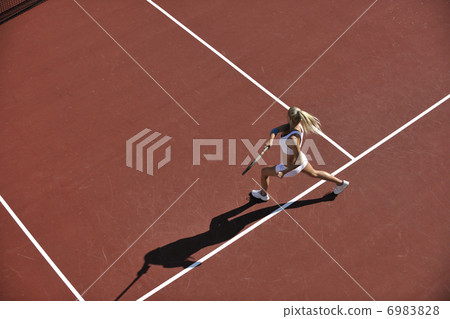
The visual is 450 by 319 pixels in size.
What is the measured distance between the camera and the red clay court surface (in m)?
8.21

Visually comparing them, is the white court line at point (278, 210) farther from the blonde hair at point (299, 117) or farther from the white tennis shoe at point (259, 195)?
the blonde hair at point (299, 117)

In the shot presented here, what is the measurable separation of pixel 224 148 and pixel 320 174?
2.15 meters

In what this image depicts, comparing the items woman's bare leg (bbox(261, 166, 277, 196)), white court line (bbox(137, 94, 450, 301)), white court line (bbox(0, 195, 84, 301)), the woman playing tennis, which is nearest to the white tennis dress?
the woman playing tennis

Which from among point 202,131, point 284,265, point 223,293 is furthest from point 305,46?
point 223,293

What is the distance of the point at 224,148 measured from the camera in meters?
9.70

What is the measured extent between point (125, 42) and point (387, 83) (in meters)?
5.95

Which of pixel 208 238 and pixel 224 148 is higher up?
pixel 224 148

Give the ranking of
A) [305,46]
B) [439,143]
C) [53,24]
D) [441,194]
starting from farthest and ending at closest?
1. [53,24]
2. [305,46]
3. [439,143]
4. [441,194]

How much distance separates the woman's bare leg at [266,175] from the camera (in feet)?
27.3

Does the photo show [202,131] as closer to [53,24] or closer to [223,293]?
[223,293]

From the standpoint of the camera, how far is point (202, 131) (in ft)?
32.5

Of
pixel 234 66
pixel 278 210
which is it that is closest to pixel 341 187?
pixel 278 210

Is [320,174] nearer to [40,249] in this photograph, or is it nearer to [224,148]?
[224,148]

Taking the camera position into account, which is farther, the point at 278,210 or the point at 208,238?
the point at 278,210
